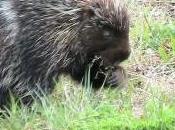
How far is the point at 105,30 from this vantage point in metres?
4.51

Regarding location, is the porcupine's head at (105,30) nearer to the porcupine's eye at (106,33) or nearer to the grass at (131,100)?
the porcupine's eye at (106,33)

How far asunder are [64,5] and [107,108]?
870 mm

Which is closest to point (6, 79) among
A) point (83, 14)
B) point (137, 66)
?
point (83, 14)

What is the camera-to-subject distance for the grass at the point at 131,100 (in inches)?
150

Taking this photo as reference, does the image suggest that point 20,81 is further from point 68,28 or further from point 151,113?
point 151,113

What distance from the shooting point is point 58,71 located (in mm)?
4570

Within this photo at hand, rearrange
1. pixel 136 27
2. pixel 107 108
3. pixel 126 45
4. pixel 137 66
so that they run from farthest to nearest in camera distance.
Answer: pixel 136 27 < pixel 137 66 < pixel 126 45 < pixel 107 108

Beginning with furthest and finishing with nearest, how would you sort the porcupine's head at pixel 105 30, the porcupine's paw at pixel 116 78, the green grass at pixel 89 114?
the porcupine's paw at pixel 116 78, the porcupine's head at pixel 105 30, the green grass at pixel 89 114

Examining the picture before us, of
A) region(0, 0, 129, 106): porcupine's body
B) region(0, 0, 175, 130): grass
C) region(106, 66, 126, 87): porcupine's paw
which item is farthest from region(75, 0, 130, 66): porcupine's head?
region(0, 0, 175, 130): grass

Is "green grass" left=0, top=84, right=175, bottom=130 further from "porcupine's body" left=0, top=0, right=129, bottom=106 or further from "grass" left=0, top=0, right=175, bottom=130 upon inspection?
"porcupine's body" left=0, top=0, right=129, bottom=106

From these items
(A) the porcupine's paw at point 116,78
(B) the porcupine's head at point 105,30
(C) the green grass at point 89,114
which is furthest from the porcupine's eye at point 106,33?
(C) the green grass at point 89,114

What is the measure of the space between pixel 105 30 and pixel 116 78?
0.40 m

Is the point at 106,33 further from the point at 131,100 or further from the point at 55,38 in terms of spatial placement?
the point at 131,100

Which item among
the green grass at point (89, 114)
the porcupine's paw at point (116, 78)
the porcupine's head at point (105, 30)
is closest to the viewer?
the green grass at point (89, 114)
